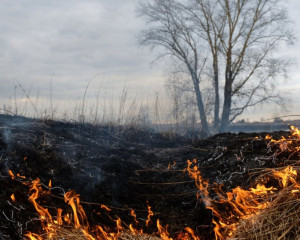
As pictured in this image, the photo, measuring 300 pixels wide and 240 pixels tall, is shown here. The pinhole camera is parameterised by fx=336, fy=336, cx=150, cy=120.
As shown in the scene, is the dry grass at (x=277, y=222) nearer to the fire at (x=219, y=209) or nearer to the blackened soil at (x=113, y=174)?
the fire at (x=219, y=209)

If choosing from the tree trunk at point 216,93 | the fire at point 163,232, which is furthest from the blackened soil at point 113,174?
the tree trunk at point 216,93

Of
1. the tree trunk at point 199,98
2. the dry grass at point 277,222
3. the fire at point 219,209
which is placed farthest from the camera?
the tree trunk at point 199,98

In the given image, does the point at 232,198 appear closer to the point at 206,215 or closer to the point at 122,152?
the point at 206,215

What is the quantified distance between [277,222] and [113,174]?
2.83 metres

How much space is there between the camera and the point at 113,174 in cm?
517

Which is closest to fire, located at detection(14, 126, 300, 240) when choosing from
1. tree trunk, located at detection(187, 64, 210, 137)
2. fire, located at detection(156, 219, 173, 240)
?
fire, located at detection(156, 219, 173, 240)

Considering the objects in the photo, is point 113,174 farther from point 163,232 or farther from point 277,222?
point 277,222

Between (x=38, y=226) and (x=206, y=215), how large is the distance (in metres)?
1.94

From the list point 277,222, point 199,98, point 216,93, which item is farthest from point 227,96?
point 277,222

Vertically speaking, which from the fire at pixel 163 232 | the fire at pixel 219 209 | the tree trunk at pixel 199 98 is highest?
the tree trunk at pixel 199 98

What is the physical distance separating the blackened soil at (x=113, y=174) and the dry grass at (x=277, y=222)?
90 centimetres

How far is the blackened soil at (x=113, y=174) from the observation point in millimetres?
3998

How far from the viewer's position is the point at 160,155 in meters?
7.23

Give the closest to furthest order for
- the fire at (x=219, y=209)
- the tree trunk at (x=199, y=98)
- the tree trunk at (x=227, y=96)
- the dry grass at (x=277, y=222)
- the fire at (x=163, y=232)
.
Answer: the dry grass at (x=277, y=222)
the fire at (x=219, y=209)
the fire at (x=163, y=232)
the tree trunk at (x=199, y=98)
the tree trunk at (x=227, y=96)
